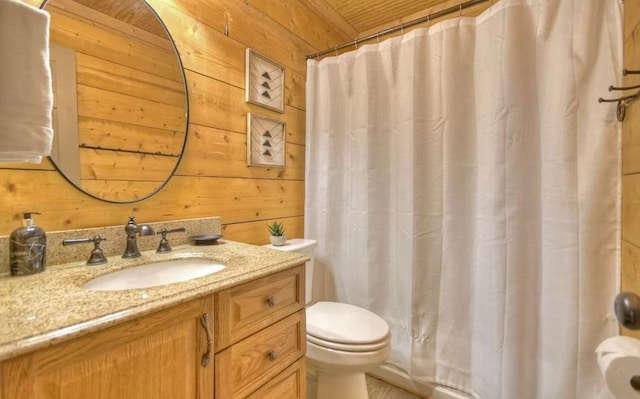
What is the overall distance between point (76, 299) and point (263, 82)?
1.32 meters

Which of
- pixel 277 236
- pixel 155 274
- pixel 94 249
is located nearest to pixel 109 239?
pixel 94 249

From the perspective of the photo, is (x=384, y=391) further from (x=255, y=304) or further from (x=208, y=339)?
(x=208, y=339)

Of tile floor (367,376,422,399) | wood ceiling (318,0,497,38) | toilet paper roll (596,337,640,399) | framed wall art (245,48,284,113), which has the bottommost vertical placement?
tile floor (367,376,422,399)

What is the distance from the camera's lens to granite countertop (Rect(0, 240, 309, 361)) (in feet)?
1.57

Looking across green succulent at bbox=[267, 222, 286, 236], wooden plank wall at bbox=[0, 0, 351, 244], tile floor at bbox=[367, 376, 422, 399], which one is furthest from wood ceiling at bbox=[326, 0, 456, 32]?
tile floor at bbox=[367, 376, 422, 399]

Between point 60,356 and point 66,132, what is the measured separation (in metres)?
0.77

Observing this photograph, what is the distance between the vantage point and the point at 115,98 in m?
1.04

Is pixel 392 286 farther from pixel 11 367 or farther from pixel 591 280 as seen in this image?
pixel 11 367

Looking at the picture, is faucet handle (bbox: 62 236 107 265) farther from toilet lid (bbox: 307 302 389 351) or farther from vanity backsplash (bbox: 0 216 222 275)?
toilet lid (bbox: 307 302 389 351)

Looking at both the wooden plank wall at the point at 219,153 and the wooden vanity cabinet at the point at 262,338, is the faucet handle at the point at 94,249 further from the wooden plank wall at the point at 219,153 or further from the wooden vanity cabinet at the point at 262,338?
the wooden vanity cabinet at the point at 262,338

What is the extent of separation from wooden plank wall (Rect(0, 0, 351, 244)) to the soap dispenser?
10cm

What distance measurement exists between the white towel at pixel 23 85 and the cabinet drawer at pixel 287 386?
2.84 feet

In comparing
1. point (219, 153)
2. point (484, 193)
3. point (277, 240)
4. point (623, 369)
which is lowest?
point (623, 369)

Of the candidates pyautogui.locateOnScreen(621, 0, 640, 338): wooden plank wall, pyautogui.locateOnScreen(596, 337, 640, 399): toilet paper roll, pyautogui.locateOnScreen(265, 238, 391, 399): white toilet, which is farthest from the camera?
pyautogui.locateOnScreen(265, 238, 391, 399): white toilet
